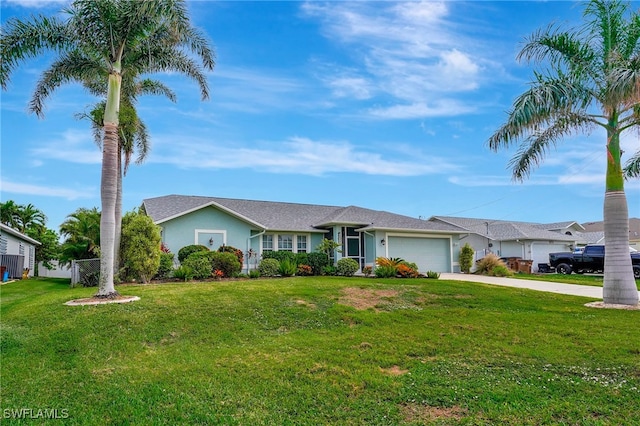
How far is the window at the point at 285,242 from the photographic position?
80.3 feet

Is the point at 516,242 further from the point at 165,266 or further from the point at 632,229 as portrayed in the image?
the point at 632,229

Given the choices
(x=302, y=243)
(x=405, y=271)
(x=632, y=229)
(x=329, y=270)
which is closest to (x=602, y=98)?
(x=405, y=271)

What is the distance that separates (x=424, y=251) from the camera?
2652 cm

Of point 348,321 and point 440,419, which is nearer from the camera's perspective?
point 440,419

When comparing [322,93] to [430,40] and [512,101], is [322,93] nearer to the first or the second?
[430,40]

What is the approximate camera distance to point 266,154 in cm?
2281

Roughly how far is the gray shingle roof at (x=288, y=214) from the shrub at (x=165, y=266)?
3.23 metres

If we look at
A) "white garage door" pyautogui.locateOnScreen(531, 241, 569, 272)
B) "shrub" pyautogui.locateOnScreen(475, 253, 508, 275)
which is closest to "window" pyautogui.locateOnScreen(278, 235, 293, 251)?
"shrub" pyautogui.locateOnScreen(475, 253, 508, 275)

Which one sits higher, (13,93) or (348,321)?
(13,93)

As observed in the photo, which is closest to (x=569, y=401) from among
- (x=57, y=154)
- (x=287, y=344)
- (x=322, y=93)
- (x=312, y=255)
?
(x=287, y=344)

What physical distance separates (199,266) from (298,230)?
7.54 meters

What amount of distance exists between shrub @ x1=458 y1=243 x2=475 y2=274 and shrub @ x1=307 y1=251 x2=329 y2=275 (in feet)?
30.5

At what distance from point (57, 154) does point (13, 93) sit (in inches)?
106

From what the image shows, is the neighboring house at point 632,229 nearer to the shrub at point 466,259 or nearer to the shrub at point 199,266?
the shrub at point 466,259
